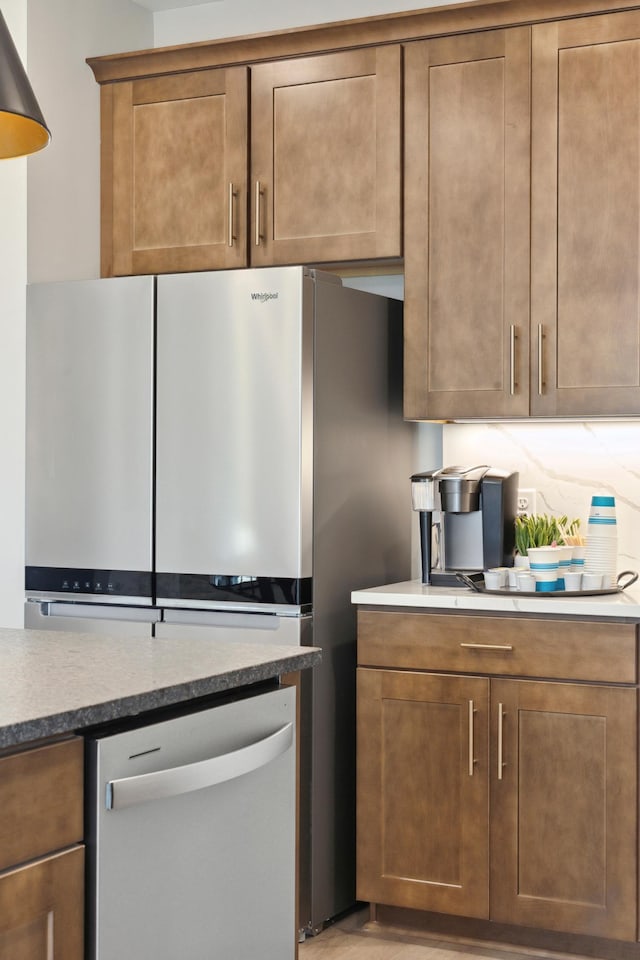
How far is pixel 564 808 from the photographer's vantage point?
2812 mm

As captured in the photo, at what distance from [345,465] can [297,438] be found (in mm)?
236

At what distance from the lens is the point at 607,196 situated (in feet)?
9.93

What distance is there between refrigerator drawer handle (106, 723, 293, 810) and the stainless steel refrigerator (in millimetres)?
1241

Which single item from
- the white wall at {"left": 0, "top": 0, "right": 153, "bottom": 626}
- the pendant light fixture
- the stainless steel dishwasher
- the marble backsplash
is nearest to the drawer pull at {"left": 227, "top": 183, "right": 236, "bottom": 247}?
the white wall at {"left": 0, "top": 0, "right": 153, "bottom": 626}

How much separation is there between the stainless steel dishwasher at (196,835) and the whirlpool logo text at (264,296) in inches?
55.7

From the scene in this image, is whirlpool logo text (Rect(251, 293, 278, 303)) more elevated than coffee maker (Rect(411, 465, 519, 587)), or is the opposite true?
whirlpool logo text (Rect(251, 293, 278, 303))

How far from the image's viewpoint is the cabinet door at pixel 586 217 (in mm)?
3002

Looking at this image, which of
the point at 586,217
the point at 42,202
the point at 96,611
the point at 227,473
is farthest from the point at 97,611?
the point at 586,217

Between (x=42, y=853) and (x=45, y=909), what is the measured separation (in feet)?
0.22

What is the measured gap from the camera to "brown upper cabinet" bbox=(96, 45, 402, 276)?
3.29m

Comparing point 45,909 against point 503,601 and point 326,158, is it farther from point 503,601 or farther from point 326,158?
point 326,158

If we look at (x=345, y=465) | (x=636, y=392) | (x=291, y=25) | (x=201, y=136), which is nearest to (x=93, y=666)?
(x=345, y=465)

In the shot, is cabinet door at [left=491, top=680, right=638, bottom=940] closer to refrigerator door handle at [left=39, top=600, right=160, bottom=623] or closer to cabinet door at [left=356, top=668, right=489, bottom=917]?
cabinet door at [left=356, top=668, right=489, bottom=917]

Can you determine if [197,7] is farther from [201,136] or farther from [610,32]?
[610,32]
